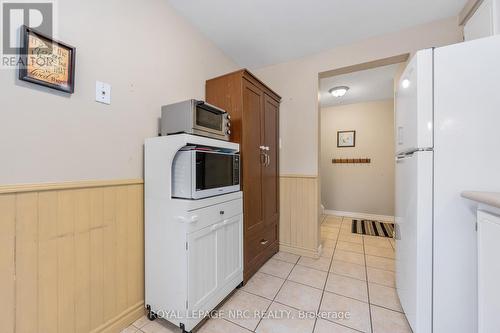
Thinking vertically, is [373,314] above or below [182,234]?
below

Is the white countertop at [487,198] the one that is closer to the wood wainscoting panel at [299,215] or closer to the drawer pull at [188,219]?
the drawer pull at [188,219]

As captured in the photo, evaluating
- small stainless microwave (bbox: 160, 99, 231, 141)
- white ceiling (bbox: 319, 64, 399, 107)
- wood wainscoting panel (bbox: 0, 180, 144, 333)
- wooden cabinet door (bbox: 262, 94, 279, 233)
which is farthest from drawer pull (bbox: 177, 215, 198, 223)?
white ceiling (bbox: 319, 64, 399, 107)

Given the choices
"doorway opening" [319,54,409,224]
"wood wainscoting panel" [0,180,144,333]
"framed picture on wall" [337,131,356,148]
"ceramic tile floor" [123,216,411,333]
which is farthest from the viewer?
"framed picture on wall" [337,131,356,148]

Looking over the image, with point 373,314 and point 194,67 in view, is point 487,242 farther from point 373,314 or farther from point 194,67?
point 194,67

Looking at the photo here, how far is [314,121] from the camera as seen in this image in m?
2.31

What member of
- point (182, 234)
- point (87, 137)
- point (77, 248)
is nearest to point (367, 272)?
point (182, 234)

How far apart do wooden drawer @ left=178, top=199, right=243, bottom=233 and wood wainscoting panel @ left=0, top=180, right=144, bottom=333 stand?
44 centimetres

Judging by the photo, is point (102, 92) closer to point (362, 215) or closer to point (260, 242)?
point (260, 242)

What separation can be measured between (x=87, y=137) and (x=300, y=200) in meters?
2.03

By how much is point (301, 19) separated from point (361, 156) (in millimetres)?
2928

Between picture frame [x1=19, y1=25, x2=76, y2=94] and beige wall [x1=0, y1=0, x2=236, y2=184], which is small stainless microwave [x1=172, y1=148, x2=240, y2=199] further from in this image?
picture frame [x1=19, y1=25, x2=76, y2=94]

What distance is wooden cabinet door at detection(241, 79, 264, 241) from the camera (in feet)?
5.90

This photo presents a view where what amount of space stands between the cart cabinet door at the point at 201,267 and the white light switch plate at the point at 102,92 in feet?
3.10

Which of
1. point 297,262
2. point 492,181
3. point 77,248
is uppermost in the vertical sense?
point 492,181
